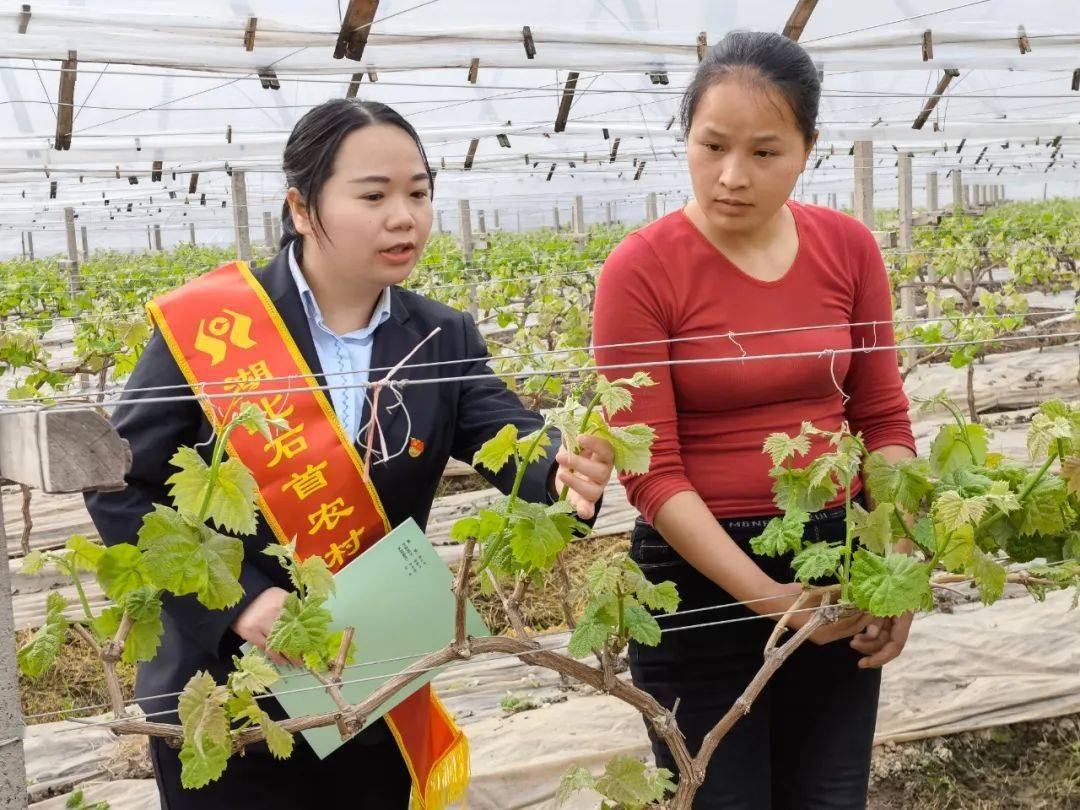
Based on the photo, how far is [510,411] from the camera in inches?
63.7

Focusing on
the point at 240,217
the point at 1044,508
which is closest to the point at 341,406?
the point at 1044,508

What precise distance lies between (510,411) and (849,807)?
73cm

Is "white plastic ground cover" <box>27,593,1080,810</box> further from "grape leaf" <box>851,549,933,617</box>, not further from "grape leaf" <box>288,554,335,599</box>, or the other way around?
"grape leaf" <box>288,554,335,599</box>

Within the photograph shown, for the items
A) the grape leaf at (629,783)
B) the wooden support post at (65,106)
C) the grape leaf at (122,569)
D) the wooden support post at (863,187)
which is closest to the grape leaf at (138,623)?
the grape leaf at (122,569)

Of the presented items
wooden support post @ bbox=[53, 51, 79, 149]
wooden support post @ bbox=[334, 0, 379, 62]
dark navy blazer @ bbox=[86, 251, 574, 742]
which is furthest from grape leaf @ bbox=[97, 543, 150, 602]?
wooden support post @ bbox=[53, 51, 79, 149]

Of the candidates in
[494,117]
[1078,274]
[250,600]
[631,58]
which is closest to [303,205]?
[250,600]

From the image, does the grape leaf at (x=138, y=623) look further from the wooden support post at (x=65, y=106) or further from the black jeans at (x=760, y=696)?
the wooden support post at (x=65, y=106)

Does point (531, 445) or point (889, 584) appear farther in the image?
point (889, 584)

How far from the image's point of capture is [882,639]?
156 centimetres

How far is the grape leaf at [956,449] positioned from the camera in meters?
1.55

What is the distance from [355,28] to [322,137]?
3.09 metres

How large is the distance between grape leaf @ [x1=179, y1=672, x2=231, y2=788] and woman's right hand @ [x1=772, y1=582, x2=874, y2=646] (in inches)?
29.0

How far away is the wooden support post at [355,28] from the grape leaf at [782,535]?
3.38 metres

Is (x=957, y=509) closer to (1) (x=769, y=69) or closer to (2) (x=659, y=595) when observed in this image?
(2) (x=659, y=595)
